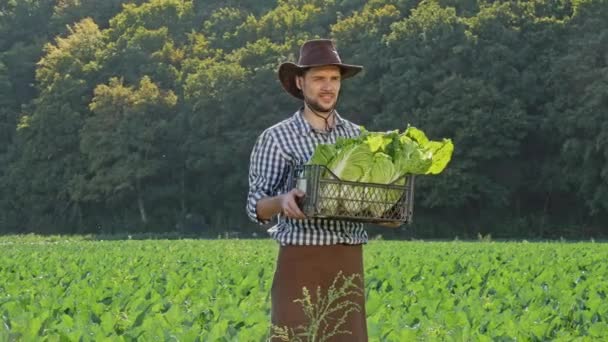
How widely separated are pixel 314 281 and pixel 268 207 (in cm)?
36

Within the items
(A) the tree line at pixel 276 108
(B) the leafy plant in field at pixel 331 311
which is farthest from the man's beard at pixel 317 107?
(A) the tree line at pixel 276 108

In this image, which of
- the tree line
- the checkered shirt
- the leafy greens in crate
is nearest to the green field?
the checkered shirt

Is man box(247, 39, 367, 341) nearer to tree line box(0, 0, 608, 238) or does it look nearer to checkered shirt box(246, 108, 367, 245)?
checkered shirt box(246, 108, 367, 245)

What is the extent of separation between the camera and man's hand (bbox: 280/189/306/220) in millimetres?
4801

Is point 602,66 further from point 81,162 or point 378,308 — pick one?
point 378,308

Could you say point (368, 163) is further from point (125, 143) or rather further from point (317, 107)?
point (125, 143)

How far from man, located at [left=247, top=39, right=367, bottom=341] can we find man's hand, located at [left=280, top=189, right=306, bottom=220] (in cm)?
11

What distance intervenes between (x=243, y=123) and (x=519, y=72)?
39.7 ft

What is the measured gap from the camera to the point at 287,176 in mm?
5270

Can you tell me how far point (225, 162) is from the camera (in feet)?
170

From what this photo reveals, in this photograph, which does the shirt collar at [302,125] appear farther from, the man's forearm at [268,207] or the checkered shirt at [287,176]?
the man's forearm at [268,207]

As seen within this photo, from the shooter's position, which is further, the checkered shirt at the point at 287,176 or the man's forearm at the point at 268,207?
the checkered shirt at the point at 287,176

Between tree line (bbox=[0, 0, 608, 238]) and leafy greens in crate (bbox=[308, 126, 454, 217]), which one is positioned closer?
leafy greens in crate (bbox=[308, 126, 454, 217])

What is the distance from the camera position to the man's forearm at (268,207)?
4.96m
